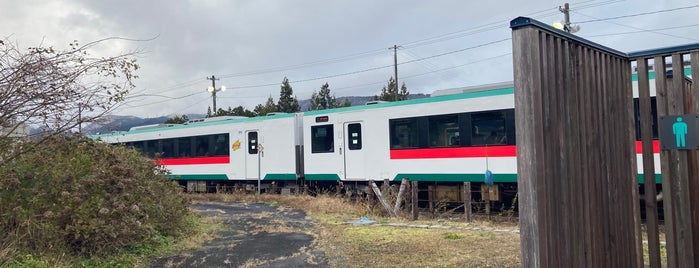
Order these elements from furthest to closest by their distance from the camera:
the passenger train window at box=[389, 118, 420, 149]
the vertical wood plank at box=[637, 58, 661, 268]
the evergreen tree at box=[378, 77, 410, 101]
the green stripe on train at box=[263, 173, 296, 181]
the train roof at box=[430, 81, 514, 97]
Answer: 1. the evergreen tree at box=[378, 77, 410, 101]
2. the green stripe on train at box=[263, 173, 296, 181]
3. the passenger train window at box=[389, 118, 420, 149]
4. the train roof at box=[430, 81, 514, 97]
5. the vertical wood plank at box=[637, 58, 661, 268]

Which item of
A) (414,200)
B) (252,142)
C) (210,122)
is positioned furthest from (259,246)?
(210,122)

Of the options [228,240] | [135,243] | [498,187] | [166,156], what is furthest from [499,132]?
[166,156]

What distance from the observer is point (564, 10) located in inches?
1059

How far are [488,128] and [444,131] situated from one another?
1.19m

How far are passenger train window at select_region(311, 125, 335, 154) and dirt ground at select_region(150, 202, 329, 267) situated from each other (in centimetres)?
348

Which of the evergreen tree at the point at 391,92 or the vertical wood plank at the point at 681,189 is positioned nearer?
the vertical wood plank at the point at 681,189

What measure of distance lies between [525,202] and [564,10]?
2628cm

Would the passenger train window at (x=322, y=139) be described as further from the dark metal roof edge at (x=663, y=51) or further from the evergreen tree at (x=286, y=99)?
the evergreen tree at (x=286, y=99)

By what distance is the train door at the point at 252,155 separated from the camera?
18703 millimetres

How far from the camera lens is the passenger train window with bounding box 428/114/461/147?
13.2 meters

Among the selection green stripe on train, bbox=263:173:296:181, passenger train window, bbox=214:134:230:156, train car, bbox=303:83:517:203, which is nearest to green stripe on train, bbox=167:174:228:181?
passenger train window, bbox=214:134:230:156

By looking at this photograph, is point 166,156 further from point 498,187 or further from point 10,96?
point 10,96

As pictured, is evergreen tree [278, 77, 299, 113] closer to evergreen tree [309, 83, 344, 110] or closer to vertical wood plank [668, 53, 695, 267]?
evergreen tree [309, 83, 344, 110]

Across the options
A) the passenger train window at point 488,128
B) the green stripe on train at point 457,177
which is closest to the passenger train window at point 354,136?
the green stripe on train at point 457,177
